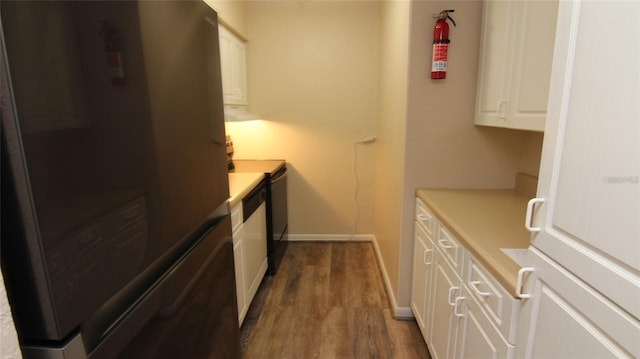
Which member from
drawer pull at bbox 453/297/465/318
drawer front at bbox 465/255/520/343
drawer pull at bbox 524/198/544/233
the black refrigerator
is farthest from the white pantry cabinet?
the black refrigerator

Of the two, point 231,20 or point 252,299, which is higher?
point 231,20

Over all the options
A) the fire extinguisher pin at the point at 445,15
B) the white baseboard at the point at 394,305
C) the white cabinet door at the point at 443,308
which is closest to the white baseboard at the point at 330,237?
the white baseboard at the point at 394,305

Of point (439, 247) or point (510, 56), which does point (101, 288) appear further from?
point (510, 56)

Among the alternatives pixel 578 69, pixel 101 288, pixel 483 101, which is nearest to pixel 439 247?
pixel 483 101

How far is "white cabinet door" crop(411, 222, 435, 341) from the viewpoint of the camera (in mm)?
1899

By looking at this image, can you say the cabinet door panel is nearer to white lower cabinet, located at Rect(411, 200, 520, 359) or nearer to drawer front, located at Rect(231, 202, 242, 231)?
white lower cabinet, located at Rect(411, 200, 520, 359)

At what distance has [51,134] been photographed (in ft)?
1.91

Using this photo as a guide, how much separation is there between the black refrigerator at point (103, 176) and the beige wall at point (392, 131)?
1350mm

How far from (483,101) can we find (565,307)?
1337 millimetres

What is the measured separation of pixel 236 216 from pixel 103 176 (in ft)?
4.48

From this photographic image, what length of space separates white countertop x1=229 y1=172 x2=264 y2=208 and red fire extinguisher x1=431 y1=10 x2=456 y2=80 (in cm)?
130

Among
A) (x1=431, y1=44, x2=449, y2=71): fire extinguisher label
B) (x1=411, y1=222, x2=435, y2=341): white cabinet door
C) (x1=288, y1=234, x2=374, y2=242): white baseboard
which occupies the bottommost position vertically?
(x1=288, y1=234, x2=374, y2=242): white baseboard

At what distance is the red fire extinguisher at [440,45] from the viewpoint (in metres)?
1.86

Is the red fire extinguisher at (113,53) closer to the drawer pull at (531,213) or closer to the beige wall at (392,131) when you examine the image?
the drawer pull at (531,213)
